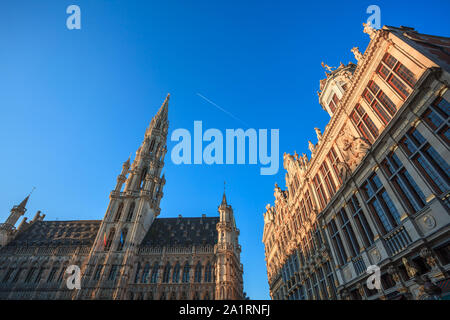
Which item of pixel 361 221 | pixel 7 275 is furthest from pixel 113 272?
pixel 361 221

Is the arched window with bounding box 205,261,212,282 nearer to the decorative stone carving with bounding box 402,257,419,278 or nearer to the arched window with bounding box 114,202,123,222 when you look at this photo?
the arched window with bounding box 114,202,123,222

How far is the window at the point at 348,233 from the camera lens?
1623 cm

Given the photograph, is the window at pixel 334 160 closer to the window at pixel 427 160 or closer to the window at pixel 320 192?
the window at pixel 320 192

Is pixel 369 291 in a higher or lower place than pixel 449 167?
lower

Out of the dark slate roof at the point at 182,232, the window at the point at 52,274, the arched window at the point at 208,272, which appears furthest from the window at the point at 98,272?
the arched window at the point at 208,272

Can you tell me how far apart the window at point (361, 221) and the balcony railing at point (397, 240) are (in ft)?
5.58

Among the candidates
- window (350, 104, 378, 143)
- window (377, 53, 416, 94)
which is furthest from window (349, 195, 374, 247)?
window (377, 53, 416, 94)

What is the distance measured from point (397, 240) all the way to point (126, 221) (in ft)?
150

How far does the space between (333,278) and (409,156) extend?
12.1 metres
